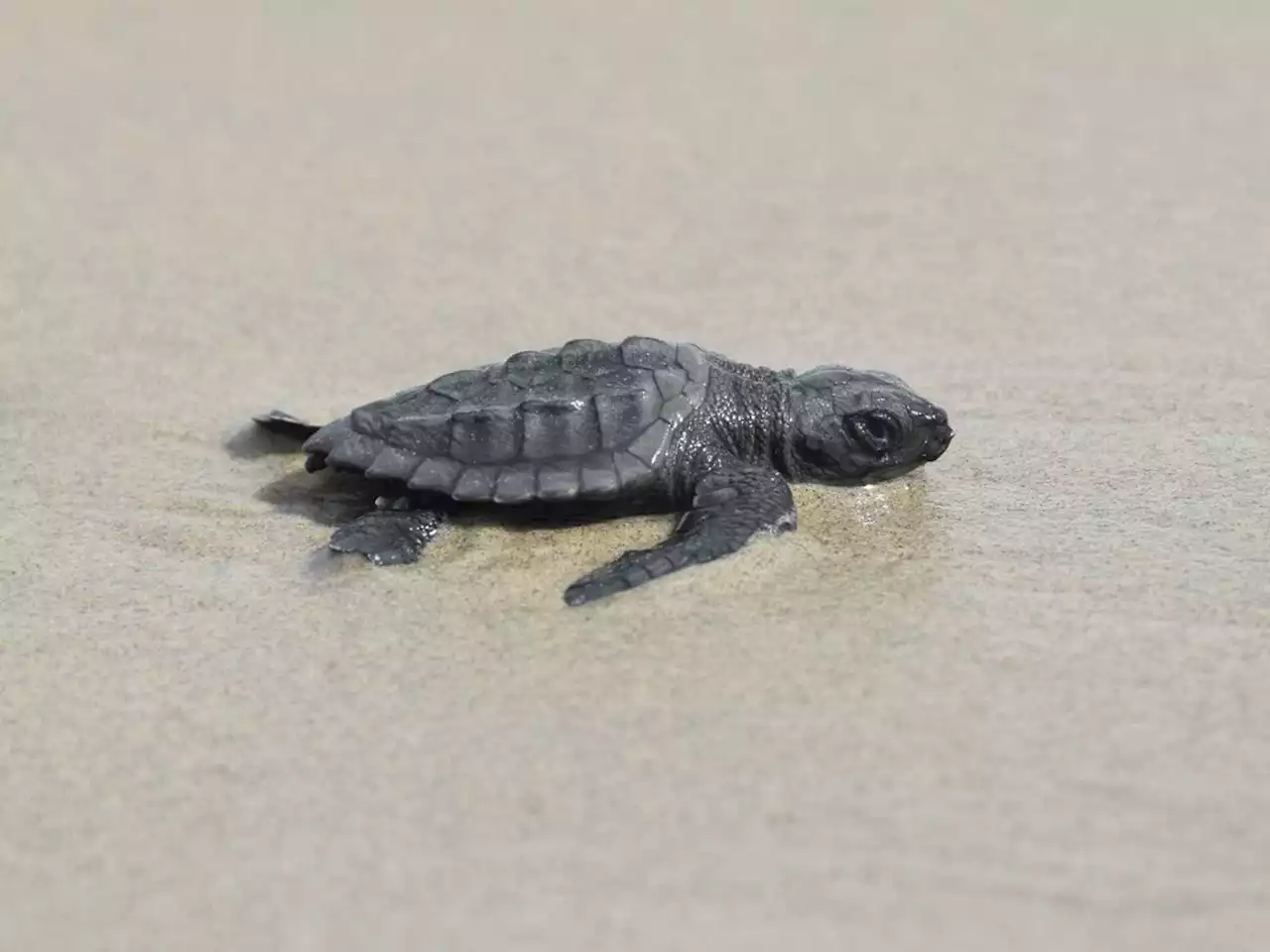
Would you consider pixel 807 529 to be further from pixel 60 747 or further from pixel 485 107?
pixel 485 107

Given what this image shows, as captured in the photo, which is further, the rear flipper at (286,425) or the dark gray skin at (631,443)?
the rear flipper at (286,425)

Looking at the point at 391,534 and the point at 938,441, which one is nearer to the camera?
the point at 391,534

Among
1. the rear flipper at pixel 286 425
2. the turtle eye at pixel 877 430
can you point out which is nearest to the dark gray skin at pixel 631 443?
the turtle eye at pixel 877 430

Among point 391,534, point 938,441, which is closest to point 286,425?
point 391,534

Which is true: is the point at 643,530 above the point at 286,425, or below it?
below

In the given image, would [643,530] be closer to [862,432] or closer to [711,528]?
[711,528]

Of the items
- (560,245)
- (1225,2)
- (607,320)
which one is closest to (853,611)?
(607,320)

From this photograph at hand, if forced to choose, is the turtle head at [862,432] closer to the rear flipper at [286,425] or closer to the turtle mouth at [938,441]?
the turtle mouth at [938,441]

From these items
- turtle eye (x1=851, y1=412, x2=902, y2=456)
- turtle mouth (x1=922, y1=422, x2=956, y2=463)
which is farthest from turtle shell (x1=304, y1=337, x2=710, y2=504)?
turtle mouth (x1=922, y1=422, x2=956, y2=463)

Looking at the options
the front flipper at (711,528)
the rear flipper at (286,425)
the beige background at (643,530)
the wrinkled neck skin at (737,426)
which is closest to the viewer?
the beige background at (643,530)
